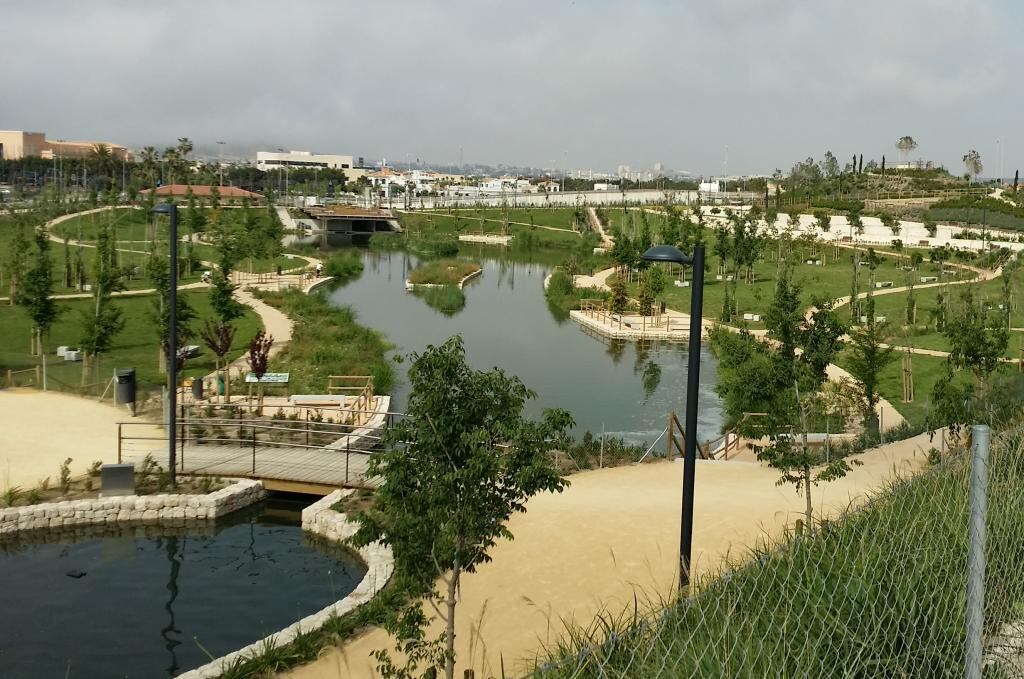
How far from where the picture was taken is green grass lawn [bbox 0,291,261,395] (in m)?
23.8

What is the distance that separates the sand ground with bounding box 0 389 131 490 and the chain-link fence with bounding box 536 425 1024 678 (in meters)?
12.8

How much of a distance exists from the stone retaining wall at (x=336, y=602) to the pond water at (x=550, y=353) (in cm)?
782

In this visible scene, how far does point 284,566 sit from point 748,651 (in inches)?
393

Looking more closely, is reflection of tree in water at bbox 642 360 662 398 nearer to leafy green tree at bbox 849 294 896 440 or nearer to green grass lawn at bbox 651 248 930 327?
leafy green tree at bbox 849 294 896 440

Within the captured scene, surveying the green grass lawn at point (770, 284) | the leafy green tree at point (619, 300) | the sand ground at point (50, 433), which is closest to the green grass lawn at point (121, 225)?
the leafy green tree at point (619, 300)

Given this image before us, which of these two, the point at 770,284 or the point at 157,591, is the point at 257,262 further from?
the point at 157,591

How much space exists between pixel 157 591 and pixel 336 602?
274 centimetres

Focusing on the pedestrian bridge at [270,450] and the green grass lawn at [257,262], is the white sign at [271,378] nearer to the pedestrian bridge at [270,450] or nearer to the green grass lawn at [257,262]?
the pedestrian bridge at [270,450]

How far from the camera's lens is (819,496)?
14.3m

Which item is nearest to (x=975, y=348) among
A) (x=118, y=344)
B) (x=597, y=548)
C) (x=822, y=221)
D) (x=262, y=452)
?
(x=597, y=548)

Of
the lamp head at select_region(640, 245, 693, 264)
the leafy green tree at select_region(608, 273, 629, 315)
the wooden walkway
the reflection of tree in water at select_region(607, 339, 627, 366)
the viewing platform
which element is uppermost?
the lamp head at select_region(640, 245, 693, 264)

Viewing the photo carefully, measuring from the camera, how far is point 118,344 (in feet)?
90.4

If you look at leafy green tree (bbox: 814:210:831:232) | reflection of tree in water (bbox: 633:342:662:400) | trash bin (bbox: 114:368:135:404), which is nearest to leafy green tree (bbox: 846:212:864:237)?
leafy green tree (bbox: 814:210:831:232)

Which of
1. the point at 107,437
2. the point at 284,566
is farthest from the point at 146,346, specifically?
the point at 284,566
